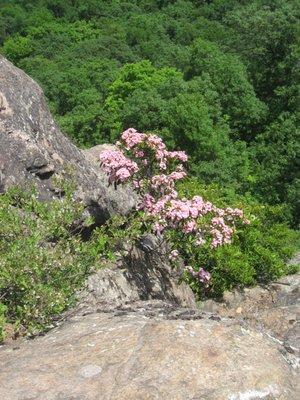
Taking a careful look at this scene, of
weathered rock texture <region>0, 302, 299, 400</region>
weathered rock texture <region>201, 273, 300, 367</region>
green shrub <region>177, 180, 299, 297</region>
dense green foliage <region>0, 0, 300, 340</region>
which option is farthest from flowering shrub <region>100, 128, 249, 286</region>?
weathered rock texture <region>0, 302, 299, 400</region>

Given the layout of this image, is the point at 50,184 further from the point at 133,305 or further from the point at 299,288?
the point at 299,288

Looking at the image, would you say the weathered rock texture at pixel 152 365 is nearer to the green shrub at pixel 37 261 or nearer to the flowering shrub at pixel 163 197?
the green shrub at pixel 37 261

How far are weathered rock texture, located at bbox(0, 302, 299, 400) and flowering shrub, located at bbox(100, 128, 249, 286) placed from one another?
3.92 m

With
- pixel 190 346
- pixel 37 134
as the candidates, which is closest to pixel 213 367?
pixel 190 346

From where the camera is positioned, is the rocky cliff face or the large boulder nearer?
the rocky cliff face

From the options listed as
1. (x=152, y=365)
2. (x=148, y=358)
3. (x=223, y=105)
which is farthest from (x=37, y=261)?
(x=223, y=105)

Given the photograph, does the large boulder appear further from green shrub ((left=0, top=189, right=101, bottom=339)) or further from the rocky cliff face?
the rocky cliff face

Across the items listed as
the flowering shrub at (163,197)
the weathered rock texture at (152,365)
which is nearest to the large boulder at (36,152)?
the flowering shrub at (163,197)

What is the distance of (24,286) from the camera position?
6.96m

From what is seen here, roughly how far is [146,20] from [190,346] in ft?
230

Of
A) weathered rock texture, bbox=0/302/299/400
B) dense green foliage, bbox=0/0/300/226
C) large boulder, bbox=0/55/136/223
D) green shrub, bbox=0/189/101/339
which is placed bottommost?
dense green foliage, bbox=0/0/300/226

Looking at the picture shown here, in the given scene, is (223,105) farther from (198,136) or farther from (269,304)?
(269,304)

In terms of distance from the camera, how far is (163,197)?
1129cm

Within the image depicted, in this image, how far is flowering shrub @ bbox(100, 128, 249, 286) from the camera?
1071 cm
